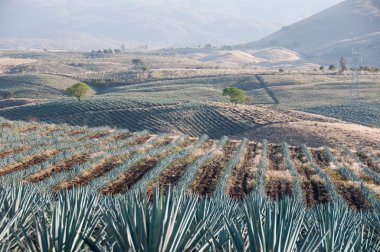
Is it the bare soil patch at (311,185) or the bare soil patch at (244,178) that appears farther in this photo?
the bare soil patch at (244,178)

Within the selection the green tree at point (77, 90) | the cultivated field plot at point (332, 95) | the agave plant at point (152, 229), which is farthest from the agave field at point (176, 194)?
the green tree at point (77, 90)

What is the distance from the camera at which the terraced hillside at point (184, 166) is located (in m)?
18.1

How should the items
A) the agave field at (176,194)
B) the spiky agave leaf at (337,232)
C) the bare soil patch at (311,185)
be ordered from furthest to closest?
the bare soil patch at (311,185) → the spiky agave leaf at (337,232) → the agave field at (176,194)

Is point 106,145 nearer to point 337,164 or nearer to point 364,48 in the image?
point 337,164

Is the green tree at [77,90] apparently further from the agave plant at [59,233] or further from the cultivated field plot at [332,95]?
the agave plant at [59,233]

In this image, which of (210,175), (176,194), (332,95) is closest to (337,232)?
(176,194)

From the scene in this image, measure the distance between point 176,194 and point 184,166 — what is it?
15812 mm

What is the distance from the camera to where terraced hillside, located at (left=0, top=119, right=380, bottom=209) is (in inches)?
714

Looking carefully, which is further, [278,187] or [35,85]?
[35,85]

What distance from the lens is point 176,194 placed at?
7.03 m

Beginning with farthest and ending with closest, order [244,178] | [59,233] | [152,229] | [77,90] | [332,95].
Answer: [332,95]
[77,90]
[244,178]
[59,233]
[152,229]

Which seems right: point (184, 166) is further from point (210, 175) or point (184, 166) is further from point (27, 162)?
point (27, 162)

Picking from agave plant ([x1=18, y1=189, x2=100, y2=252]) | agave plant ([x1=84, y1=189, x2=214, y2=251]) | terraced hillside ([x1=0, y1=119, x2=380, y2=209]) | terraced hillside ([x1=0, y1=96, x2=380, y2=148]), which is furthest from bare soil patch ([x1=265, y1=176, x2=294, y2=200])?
terraced hillside ([x1=0, y1=96, x2=380, y2=148])

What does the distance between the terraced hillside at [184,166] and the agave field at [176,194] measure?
7cm
